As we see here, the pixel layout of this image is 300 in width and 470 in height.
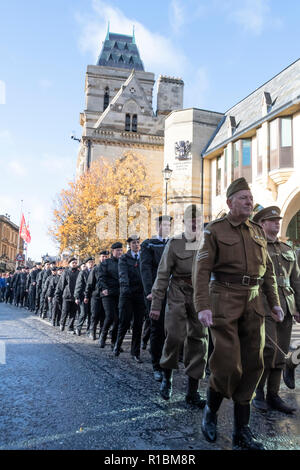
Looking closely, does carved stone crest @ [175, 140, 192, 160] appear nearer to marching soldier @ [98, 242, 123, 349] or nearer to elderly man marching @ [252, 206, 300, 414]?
marching soldier @ [98, 242, 123, 349]

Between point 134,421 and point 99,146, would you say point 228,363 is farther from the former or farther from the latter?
point 99,146

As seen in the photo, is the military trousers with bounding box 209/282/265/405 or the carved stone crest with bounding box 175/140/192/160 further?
the carved stone crest with bounding box 175/140/192/160

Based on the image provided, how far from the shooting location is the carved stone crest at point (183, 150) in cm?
2727

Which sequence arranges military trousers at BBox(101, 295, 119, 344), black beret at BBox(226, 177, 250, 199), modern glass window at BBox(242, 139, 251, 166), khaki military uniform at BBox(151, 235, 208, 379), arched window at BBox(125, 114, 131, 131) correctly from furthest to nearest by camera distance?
arched window at BBox(125, 114, 131, 131), modern glass window at BBox(242, 139, 251, 166), military trousers at BBox(101, 295, 119, 344), khaki military uniform at BBox(151, 235, 208, 379), black beret at BBox(226, 177, 250, 199)

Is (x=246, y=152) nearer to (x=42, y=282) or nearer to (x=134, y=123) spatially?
(x=42, y=282)

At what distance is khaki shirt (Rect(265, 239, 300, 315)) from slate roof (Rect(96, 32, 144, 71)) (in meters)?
57.9

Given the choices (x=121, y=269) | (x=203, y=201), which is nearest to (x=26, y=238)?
(x=203, y=201)

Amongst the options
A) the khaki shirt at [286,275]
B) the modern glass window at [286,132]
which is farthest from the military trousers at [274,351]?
the modern glass window at [286,132]

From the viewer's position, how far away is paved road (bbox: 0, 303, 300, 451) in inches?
131

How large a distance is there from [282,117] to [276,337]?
645 inches

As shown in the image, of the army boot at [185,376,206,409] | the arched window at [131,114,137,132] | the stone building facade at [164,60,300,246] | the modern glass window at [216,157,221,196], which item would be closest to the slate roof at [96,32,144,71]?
the arched window at [131,114,137,132]

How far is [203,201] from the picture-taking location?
1057 inches

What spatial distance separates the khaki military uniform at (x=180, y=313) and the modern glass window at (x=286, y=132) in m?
15.3

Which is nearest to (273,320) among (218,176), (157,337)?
(157,337)
